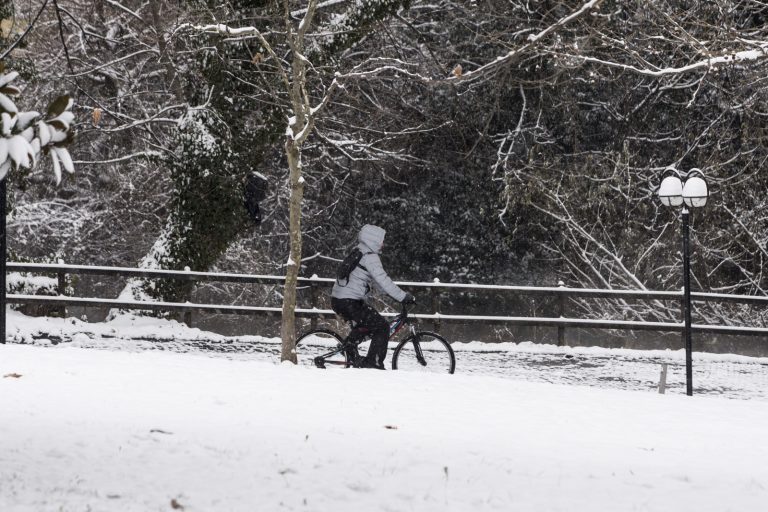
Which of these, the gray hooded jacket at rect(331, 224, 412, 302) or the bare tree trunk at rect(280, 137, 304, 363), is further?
the bare tree trunk at rect(280, 137, 304, 363)

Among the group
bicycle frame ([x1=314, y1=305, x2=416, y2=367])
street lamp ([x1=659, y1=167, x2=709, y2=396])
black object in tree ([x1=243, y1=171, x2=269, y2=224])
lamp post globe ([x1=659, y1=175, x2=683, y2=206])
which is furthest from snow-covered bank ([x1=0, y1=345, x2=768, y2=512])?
black object in tree ([x1=243, y1=171, x2=269, y2=224])

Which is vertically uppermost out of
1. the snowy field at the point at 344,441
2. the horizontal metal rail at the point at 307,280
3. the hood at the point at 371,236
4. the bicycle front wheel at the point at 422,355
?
the hood at the point at 371,236

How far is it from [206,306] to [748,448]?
10.9 meters

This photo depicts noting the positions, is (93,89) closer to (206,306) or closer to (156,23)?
(156,23)

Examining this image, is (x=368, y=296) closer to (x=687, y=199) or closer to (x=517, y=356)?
(x=687, y=199)

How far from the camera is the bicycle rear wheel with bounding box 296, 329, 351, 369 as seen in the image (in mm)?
11992

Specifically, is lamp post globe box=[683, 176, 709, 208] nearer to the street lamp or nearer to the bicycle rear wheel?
the street lamp

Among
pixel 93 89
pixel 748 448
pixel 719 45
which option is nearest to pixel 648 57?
pixel 719 45

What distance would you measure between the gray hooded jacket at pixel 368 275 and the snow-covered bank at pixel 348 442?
99 centimetres

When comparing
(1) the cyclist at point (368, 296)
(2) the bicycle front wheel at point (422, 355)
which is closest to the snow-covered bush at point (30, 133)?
(1) the cyclist at point (368, 296)

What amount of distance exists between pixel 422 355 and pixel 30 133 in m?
8.24

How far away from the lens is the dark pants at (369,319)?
11.4m

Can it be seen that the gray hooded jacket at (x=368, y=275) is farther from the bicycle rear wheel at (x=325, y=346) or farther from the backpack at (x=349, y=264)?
the bicycle rear wheel at (x=325, y=346)

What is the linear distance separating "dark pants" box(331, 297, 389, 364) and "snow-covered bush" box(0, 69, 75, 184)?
6.71 metres
